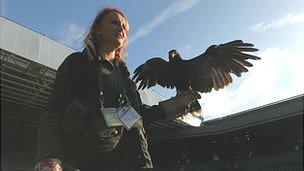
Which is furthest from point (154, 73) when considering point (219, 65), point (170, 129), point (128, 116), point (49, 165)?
point (170, 129)

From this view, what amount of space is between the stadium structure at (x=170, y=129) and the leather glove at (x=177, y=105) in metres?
7.64

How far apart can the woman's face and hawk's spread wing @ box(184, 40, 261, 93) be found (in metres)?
0.55

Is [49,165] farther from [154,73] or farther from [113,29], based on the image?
[154,73]

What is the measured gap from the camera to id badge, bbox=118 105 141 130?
1.81 m

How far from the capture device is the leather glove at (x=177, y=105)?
6.72ft

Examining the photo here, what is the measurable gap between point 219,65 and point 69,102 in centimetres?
122

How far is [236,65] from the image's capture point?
2.81 metres

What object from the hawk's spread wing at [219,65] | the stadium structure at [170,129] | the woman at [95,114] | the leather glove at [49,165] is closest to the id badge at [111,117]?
the woman at [95,114]

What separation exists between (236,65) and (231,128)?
11.8 m

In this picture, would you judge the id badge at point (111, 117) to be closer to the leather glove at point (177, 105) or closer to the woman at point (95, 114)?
the woman at point (95, 114)

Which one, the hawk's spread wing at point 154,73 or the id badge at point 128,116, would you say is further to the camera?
the hawk's spread wing at point 154,73

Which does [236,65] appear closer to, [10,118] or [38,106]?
[38,106]

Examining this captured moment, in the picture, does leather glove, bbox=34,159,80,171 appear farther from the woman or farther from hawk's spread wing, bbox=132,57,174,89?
hawk's spread wing, bbox=132,57,174,89

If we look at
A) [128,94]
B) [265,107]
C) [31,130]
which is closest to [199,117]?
[128,94]
